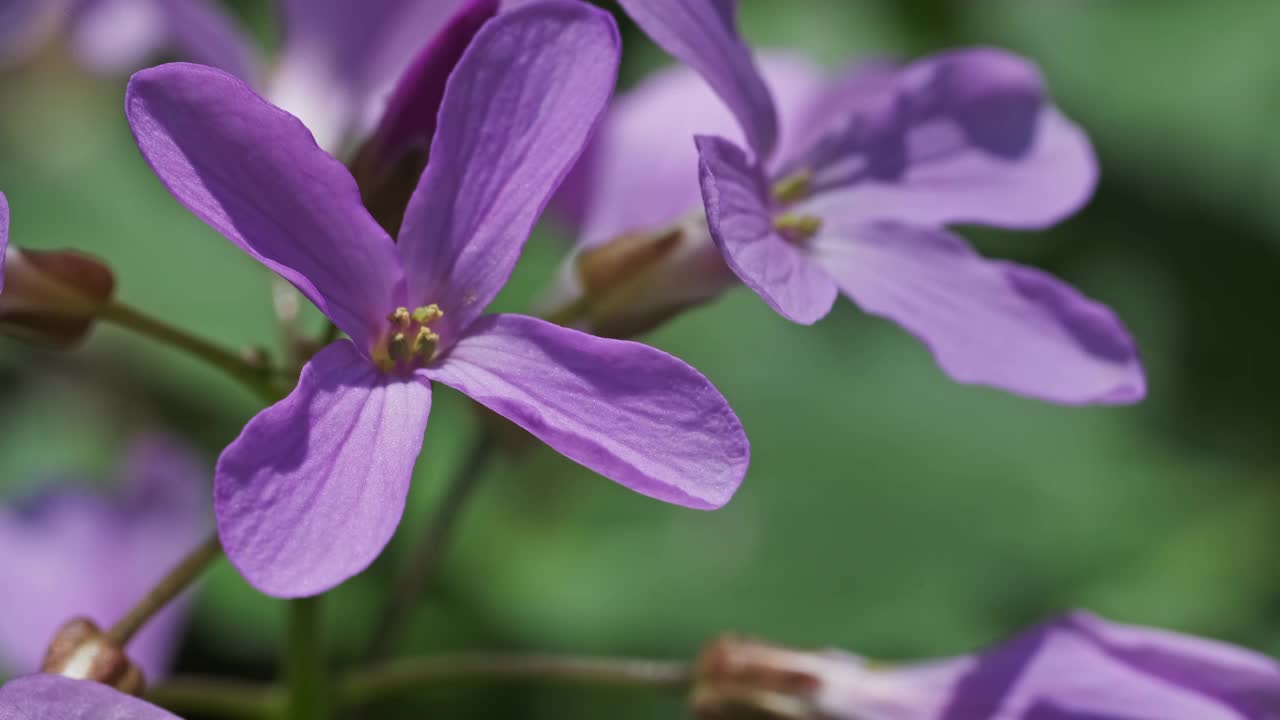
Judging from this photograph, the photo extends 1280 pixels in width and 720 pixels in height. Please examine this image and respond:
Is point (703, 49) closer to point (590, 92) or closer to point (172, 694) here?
point (590, 92)

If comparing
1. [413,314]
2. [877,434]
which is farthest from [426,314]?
[877,434]

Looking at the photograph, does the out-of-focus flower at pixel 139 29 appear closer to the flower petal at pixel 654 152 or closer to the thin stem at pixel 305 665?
the flower petal at pixel 654 152

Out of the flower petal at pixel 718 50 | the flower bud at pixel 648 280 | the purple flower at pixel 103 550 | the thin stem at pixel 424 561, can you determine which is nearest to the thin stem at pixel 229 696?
the thin stem at pixel 424 561

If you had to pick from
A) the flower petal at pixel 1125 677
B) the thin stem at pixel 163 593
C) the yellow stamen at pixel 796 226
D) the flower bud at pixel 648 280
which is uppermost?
the yellow stamen at pixel 796 226

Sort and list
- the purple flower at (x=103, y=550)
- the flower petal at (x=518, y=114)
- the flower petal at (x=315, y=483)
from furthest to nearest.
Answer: the purple flower at (x=103, y=550) < the flower petal at (x=518, y=114) < the flower petal at (x=315, y=483)

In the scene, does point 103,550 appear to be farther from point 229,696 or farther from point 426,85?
point 426,85

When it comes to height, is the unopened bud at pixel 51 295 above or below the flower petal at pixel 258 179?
below
